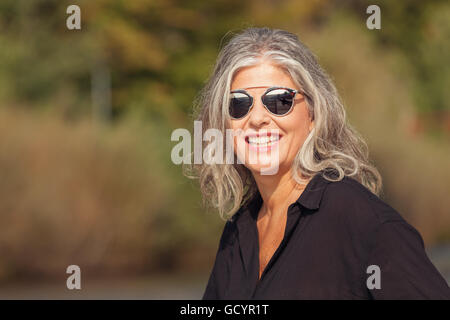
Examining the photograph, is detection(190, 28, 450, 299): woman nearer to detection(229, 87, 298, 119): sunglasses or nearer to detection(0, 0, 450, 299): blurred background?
detection(229, 87, 298, 119): sunglasses

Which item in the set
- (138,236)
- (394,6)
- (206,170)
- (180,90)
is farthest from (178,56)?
(206,170)

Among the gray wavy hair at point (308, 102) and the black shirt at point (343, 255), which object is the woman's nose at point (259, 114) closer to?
the gray wavy hair at point (308, 102)

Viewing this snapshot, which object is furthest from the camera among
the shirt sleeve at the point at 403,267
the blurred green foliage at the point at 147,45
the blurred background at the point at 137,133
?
the blurred green foliage at the point at 147,45

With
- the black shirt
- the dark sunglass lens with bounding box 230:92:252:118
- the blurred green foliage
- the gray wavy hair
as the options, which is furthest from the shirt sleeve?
the blurred green foliage

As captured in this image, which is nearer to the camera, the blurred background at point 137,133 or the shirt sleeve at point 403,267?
the shirt sleeve at point 403,267

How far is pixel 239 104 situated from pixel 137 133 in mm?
10485

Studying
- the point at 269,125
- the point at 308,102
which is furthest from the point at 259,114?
the point at 308,102

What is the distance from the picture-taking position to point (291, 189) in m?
2.54

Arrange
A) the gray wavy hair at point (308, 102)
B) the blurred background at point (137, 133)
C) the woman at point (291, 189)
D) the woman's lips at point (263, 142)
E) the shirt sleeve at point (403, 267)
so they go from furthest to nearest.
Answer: the blurred background at point (137, 133)
the woman's lips at point (263, 142)
the gray wavy hair at point (308, 102)
the woman at point (291, 189)
the shirt sleeve at point (403, 267)

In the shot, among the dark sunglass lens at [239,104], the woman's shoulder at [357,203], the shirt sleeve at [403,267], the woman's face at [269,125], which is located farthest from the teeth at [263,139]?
the shirt sleeve at [403,267]

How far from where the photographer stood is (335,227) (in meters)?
2.14

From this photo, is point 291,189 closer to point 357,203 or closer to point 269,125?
point 269,125

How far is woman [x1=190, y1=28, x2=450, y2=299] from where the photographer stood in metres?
2.06

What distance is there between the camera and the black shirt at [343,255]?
1.97 m
